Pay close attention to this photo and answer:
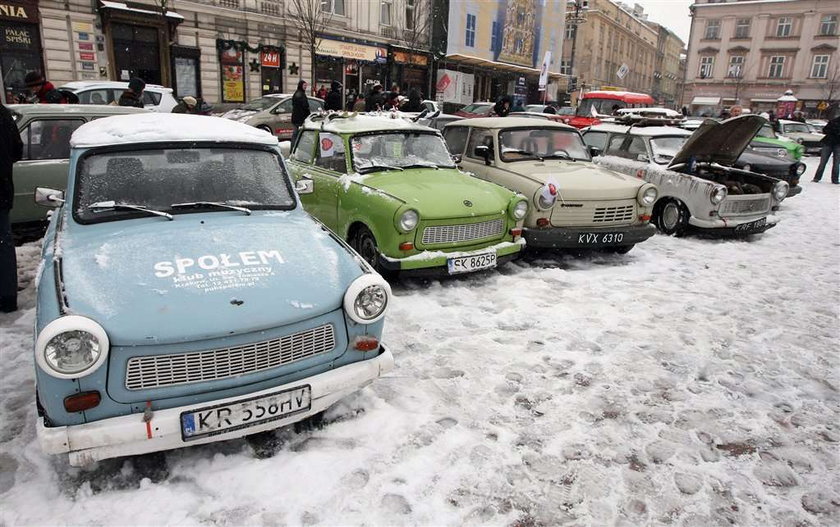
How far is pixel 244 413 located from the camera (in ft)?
9.11

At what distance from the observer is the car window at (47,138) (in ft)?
20.4

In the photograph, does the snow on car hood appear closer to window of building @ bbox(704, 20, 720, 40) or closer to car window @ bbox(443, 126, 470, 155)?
car window @ bbox(443, 126, 470, 155)

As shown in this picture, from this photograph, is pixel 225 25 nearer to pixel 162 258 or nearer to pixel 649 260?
pixel 649 260

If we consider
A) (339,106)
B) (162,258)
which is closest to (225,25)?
(339,106)

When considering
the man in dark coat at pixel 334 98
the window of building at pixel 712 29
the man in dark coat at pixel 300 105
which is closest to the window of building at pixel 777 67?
the window of building at pixel 712 29

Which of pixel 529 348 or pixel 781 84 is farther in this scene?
pixel 781 84

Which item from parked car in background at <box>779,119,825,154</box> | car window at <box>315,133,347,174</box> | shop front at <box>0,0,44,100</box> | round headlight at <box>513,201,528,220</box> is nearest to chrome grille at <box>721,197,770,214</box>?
→ round headlight at <box>513,201,528,220</box>

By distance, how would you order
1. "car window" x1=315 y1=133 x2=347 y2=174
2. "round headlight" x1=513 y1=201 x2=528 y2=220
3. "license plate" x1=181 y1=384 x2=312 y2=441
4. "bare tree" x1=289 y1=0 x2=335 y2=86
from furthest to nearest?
1. "bare tree" x1=289 y1=0 x2=335 y2=86
2. "car window" x1=315 y1=133 x2=347 y2=174
3. "round headlight" x1=513 y1=201 x2=528 y2=220
4. "license plate" x1=181 y1=384 x2=312 y2=441

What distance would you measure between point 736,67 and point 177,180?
68.0m

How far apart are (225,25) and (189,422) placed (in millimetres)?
24335

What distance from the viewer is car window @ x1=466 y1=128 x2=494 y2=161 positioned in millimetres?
7672

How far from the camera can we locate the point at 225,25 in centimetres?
2317

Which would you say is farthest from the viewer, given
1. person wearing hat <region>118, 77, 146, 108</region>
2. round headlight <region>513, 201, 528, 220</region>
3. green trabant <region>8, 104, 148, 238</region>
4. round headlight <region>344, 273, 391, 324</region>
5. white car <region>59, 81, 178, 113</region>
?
white car <region>59, 81, 178, 113</region>

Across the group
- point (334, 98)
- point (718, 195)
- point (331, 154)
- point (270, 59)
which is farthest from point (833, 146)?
point (270, 59)
